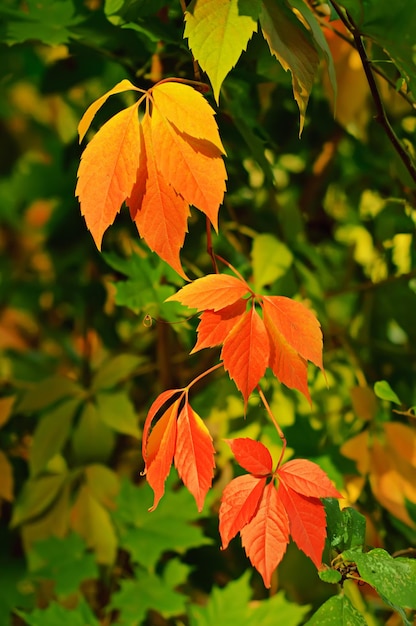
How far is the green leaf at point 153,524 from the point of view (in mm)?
672

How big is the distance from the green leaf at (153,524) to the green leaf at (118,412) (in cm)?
6

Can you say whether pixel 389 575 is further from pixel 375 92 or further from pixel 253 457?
pixel 375 92

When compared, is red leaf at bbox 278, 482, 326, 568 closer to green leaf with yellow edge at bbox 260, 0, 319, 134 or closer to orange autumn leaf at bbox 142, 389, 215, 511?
orange autumn leaf at bbox 142, 389, 215, 511

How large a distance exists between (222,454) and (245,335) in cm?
30

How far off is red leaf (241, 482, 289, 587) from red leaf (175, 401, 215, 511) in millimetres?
31

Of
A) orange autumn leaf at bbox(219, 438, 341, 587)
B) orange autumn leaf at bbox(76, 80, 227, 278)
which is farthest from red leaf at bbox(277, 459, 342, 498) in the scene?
orange autumn leaf at bbox(76, 80, 227, 278)

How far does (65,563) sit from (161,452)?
332mm

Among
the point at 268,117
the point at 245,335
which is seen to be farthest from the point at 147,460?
the point at 268,117

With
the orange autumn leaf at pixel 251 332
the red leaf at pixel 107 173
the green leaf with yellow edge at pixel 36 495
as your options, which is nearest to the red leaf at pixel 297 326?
the orange autumn leaf at pixel 251 332

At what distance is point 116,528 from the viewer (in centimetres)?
75

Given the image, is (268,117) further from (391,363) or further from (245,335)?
(245,335)

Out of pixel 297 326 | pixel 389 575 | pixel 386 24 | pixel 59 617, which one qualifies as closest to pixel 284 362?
pixel 297 326

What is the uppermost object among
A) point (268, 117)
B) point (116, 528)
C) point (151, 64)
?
point (151, 64)

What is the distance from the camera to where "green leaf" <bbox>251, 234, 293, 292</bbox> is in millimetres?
633
